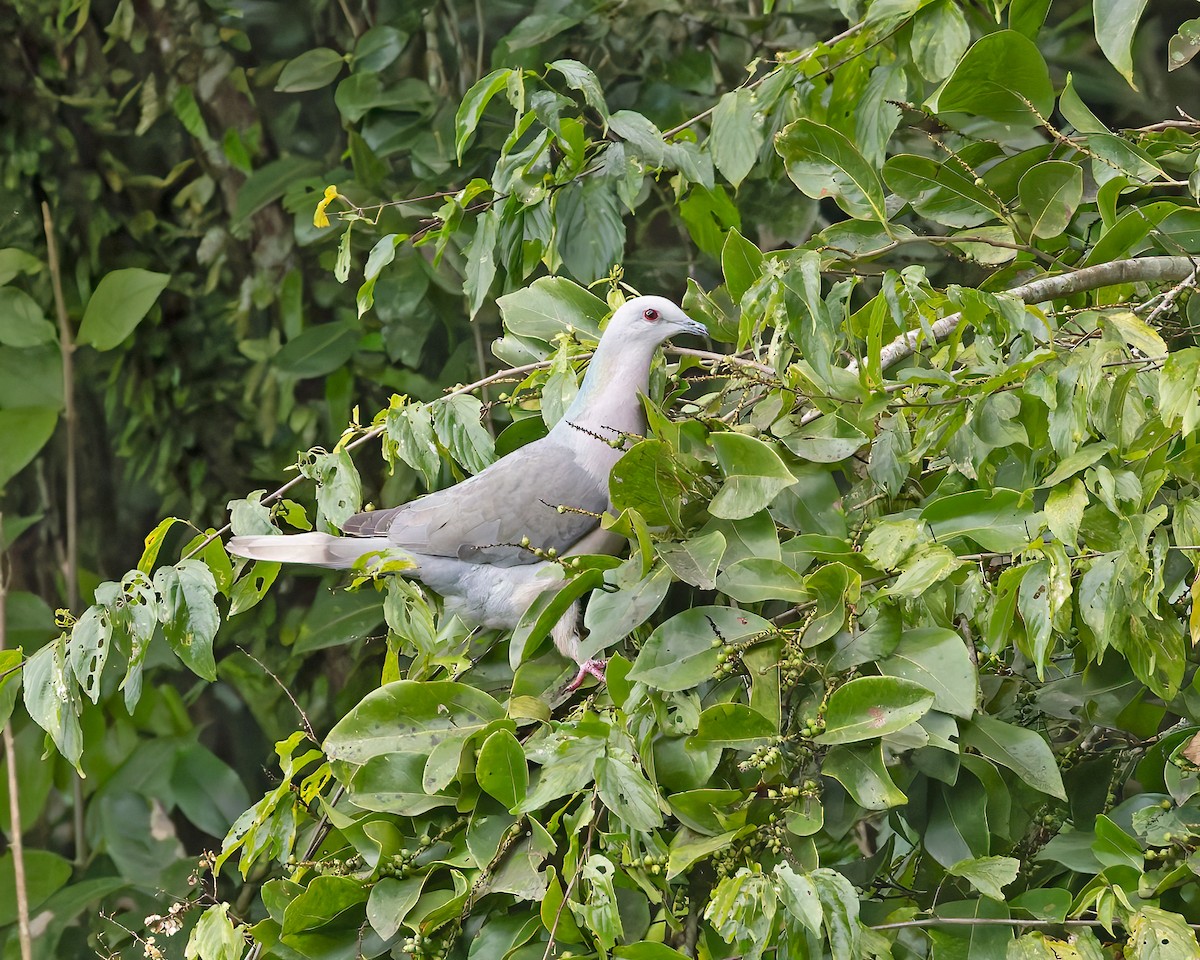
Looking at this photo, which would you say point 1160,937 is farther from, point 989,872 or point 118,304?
point 118,304

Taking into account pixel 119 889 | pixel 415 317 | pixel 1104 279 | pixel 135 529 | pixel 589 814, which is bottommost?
pixel 119 889

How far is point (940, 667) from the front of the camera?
0.66 meters

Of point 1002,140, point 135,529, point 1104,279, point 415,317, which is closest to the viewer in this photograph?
point 1104,279

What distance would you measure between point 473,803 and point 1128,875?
40 centimetres

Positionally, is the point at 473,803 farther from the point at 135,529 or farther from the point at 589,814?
the point at 135,529

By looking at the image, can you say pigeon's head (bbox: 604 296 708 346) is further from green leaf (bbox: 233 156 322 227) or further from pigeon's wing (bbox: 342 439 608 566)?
green leaf (bbox: 233 156 322 227)

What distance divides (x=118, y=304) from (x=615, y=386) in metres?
1.37

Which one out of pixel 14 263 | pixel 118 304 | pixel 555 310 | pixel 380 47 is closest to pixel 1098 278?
pixel 555 310

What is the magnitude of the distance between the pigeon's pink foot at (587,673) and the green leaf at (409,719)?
3.4 inches

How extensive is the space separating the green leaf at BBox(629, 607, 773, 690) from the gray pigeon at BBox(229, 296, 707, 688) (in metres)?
0.40

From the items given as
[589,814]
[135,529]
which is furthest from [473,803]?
[135,529]

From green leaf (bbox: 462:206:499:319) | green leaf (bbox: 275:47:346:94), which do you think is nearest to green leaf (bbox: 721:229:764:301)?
green leaf (bbox: 462:206:499:319)

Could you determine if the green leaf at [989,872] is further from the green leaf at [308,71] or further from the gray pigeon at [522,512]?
the green leaf at [308,71]

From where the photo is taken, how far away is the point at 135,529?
7.79ft
